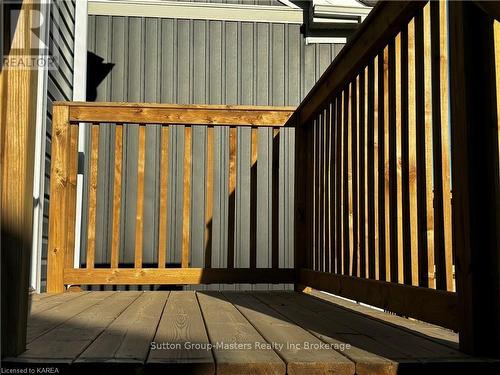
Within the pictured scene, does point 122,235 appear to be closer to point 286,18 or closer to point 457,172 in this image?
point 286,18

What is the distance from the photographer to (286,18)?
190 inches

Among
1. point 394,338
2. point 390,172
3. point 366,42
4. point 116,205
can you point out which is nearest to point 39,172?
point 116,205

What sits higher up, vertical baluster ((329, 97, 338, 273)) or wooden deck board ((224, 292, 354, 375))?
vertical baluster ((329, 97, 338, 273))

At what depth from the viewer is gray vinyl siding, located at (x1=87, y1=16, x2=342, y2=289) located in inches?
178

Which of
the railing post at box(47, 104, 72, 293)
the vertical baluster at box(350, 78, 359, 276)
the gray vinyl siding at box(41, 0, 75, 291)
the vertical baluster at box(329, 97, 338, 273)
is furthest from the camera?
the gray vinyl siding at box(41, 0, 75, 291)

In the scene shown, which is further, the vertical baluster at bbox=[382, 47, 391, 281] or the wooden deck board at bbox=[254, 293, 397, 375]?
the vertical baluster at bbox=[382, 47, 391, 281]

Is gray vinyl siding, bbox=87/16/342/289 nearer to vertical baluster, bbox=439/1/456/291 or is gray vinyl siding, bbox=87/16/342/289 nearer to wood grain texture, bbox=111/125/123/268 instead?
wood grain texture, bbox=111/125/123/268

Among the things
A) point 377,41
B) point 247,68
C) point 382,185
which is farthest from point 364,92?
point 247,68

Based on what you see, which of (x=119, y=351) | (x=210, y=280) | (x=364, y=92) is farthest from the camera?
(x=210, y=280)

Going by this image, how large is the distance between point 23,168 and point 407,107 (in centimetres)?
111

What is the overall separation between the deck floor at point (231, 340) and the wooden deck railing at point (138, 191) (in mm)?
726

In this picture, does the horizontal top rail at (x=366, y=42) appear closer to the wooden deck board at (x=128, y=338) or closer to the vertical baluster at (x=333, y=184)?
the vertical baluster at (x=333, y=184)

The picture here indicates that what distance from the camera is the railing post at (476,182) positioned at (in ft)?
4.28

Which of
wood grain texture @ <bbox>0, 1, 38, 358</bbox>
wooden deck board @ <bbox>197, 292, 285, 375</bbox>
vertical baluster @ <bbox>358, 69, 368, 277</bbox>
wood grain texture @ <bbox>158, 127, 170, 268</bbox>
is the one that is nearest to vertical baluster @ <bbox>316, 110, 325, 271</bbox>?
vertical baluster @ <bbox>358, 69, 368, 277</bbox>
